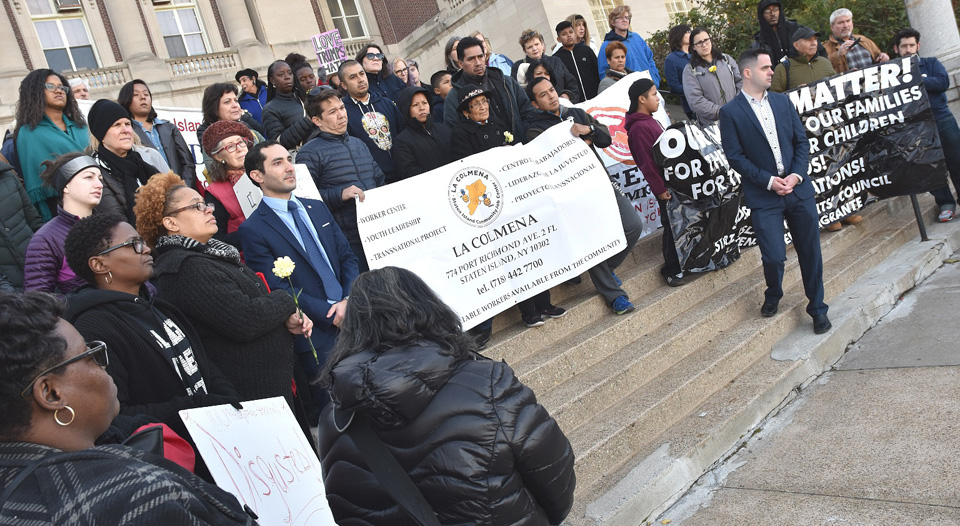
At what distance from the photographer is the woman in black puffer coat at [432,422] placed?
7.77 ft

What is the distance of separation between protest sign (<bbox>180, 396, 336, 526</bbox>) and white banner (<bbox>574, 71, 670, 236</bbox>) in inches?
218

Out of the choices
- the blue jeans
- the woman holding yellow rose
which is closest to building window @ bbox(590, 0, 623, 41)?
the woman holding yellow rose

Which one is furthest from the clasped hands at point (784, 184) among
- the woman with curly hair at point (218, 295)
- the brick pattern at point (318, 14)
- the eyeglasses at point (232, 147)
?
the brick pattern at point (318, 14)

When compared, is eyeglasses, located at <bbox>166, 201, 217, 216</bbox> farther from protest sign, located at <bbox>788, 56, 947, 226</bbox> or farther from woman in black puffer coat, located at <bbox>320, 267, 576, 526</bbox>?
protest sign, located at <bbox>788, 56, 947, 226</bbox>

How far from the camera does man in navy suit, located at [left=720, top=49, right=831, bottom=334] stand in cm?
621

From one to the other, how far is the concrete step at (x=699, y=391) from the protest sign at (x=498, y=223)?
97 cm

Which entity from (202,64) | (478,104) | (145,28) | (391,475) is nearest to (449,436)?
(391,475)

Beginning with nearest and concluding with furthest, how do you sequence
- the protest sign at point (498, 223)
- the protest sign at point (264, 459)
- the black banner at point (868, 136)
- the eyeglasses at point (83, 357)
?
the eyeglasses at point (83, 357)
the protest sign at point (264, 459)
the protest sign at point (498, 223)
the black banner at point (868, 136)

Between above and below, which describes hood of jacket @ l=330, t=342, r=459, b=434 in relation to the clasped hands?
above

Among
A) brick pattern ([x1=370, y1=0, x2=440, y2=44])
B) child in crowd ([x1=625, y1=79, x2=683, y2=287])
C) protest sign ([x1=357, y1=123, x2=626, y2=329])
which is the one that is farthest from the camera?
brick pattern ([x1=370, y1=0, x2=440, y2=44])

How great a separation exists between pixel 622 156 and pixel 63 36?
22.4 metres

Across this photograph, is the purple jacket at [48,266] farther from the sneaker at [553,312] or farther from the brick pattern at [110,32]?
the brick pattern at [110,32]

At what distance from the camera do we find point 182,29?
26.5m

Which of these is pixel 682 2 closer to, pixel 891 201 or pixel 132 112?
pixel 891 201
